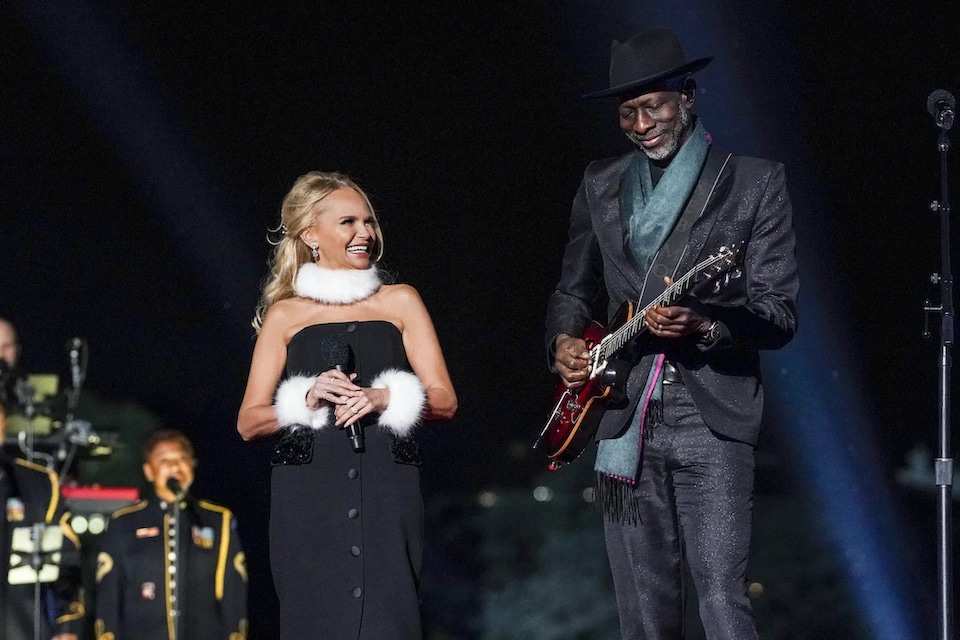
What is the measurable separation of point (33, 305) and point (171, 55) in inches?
48.7

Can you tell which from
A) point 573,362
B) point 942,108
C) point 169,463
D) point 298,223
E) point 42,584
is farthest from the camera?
point 169,463

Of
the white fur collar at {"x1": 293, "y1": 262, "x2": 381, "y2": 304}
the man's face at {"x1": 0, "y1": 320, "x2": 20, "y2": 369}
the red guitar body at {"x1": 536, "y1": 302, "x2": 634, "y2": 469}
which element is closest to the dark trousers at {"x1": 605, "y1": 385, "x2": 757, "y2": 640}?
the red guitar body at {"x1": 536, "y1": 302, "x2": 634, "y2": 469}

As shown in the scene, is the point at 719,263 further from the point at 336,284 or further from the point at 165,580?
the point at 165,580

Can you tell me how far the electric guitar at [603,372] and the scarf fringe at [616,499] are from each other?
0.15m

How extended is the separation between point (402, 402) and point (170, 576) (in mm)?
1964

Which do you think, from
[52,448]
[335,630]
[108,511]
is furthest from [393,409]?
[108,511]

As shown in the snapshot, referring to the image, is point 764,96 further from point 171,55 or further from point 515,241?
point 171,55

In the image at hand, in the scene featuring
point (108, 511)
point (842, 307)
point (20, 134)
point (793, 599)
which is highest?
point (20, 134)

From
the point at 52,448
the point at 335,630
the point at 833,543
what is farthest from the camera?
the point at 833,543

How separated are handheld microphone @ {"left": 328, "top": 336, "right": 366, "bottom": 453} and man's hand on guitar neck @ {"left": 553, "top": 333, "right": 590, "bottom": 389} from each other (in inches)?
21.1

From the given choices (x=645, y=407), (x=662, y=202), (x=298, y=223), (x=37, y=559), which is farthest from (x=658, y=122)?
(x=37, y=559)

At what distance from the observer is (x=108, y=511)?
5594 millimetres

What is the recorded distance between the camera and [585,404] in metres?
3.26

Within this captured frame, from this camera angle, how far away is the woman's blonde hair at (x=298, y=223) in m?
3.73
